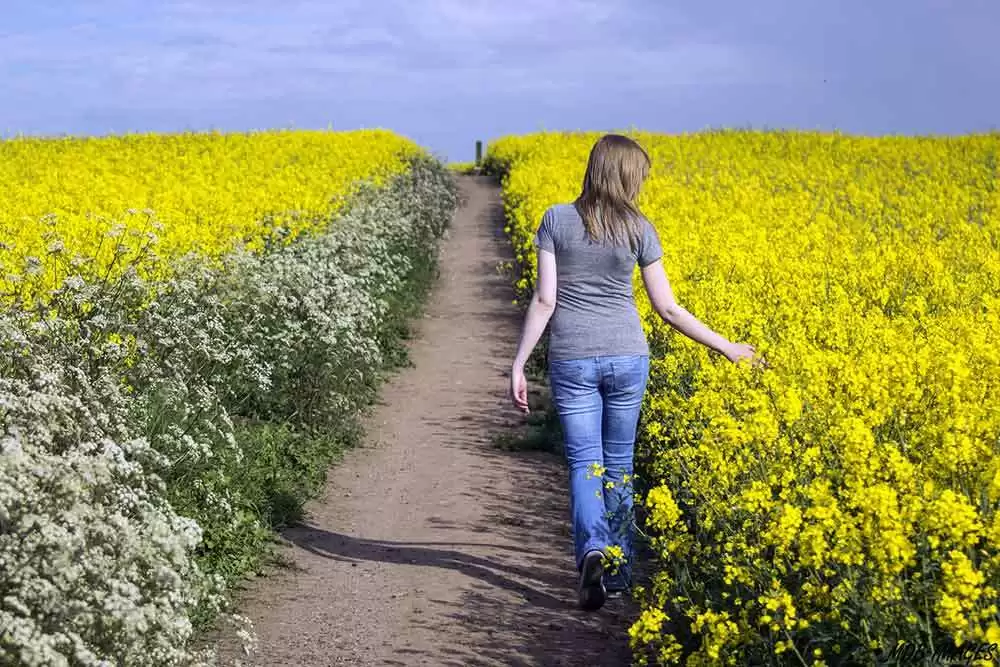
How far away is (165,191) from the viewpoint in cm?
1969

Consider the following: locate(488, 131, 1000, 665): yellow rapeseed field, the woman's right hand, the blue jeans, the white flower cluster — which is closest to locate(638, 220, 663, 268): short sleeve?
the blue jeans

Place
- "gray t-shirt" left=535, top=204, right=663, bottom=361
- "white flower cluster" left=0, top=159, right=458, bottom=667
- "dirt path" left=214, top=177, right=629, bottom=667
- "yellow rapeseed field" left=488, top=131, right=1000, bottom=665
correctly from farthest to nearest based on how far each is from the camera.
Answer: "dirt path" left=214, top=177, right=629, bottom=667 < "gray t-shirt" left=535, top=204, right=663, bottom=361 < "yellow rapeseed field" left=488, top=131, right=1000, bottom=665 < "white flower cluster" left=0, top=159, right=458, bottom=667

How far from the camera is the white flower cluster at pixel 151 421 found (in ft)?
13.6

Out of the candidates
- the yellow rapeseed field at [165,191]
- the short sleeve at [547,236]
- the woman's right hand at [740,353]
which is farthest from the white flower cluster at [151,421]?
the woman's right hand at [740,353]

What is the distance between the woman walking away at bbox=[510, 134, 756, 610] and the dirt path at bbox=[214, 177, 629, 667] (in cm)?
61

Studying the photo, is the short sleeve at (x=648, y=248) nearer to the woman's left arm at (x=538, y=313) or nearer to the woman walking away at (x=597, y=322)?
the woman walking away at (x=597, y=322)

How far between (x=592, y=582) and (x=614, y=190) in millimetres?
2003

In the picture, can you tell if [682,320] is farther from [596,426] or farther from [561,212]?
[561,212]

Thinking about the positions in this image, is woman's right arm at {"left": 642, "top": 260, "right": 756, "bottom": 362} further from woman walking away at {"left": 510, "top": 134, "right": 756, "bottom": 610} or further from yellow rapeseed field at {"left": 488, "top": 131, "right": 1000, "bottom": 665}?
yellow rapeseed field at {"left": 488, "top": 131, "right": 1000, "bottom": 665}

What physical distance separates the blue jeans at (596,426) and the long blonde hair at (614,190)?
0.64 meters

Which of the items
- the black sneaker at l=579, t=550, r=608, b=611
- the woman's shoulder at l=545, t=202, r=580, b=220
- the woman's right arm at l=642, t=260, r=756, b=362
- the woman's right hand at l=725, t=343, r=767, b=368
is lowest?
the black sneaker at l=579, t=550, r=608, b=611

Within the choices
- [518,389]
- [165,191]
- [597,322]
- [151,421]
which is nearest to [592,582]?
[518,389]

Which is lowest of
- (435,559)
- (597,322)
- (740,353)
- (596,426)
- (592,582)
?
(435,559)

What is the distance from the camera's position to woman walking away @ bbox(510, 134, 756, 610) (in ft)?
20.9
